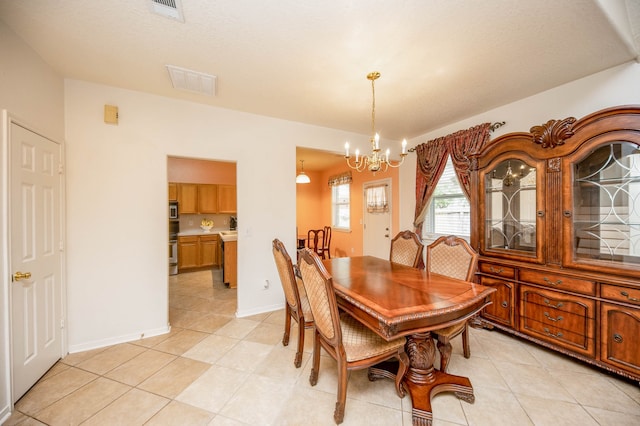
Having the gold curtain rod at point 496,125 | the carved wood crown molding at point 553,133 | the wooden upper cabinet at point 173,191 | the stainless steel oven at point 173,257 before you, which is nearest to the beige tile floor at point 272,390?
the carved wood crown molding at point 553,133

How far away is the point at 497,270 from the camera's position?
97.4 inches

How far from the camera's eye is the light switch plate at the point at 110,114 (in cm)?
231

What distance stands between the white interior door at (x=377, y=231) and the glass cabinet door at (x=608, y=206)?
269cm

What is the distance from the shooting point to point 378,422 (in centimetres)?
144

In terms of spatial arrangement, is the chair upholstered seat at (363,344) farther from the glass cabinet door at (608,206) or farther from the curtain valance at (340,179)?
the curtain valance at (340,179)

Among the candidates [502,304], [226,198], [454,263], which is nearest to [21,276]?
[454,263]

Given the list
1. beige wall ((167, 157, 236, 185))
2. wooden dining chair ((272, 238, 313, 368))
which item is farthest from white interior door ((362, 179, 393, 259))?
beige wall ((167, 157, 236, 185))

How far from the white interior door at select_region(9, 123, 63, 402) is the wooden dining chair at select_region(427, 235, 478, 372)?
304 cm

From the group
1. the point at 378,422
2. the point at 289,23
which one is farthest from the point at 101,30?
the point at 378,422

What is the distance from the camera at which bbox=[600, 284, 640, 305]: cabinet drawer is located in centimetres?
167

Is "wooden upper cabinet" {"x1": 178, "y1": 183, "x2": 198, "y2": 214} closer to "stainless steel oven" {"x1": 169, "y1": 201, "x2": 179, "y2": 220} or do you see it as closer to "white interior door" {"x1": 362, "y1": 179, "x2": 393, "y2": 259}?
"stainless steel oven" {"x1": 169, "y1": 201, "x2": 179, "y2": 220}

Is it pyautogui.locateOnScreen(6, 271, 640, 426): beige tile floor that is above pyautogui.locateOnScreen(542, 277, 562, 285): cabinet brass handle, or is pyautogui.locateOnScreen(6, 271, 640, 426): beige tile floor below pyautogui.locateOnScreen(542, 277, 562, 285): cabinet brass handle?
below

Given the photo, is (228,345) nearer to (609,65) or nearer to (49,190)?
(49,190)

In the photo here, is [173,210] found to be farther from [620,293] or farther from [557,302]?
[620,293]
